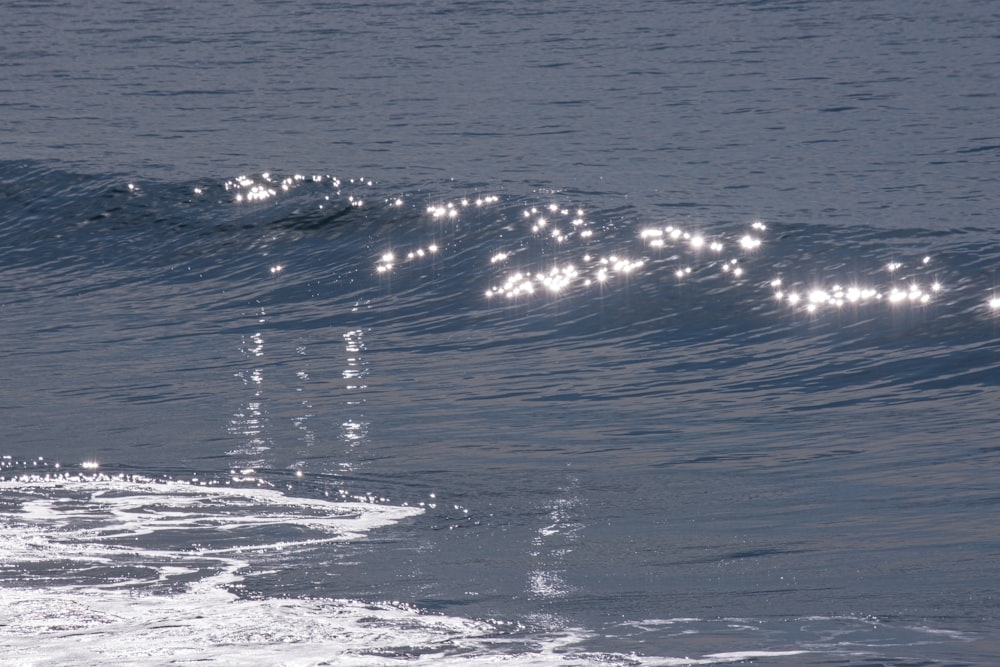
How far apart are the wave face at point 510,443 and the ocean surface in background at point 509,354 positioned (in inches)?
0.9

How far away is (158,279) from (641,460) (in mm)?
6227

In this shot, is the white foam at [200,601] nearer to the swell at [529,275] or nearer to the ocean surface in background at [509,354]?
the ocean surface in background at [509,354]

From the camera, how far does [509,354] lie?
26.2ft

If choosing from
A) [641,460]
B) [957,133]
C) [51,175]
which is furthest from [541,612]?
[51,175]

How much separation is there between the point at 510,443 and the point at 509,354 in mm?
2018

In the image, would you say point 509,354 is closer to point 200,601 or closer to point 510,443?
point 510,443

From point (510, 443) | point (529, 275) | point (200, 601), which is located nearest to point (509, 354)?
point (510, 443)

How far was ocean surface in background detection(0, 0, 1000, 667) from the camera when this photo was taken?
161 inches

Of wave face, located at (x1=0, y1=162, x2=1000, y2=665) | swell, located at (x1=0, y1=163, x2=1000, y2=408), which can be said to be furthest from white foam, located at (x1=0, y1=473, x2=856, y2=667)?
swell, located at (x1=0, y1=163, x2=1000, y2=408)

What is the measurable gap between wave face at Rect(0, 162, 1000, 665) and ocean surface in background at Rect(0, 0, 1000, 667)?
0.02 metres

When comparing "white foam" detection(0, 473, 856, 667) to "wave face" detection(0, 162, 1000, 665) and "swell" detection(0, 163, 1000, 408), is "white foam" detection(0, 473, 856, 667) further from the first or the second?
"swell" detection(0, 163, 1000, 408)

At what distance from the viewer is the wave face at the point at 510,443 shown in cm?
394

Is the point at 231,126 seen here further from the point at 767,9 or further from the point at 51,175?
the point at 767,9

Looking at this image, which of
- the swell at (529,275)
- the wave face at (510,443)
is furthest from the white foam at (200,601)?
the swell at (529,275)
